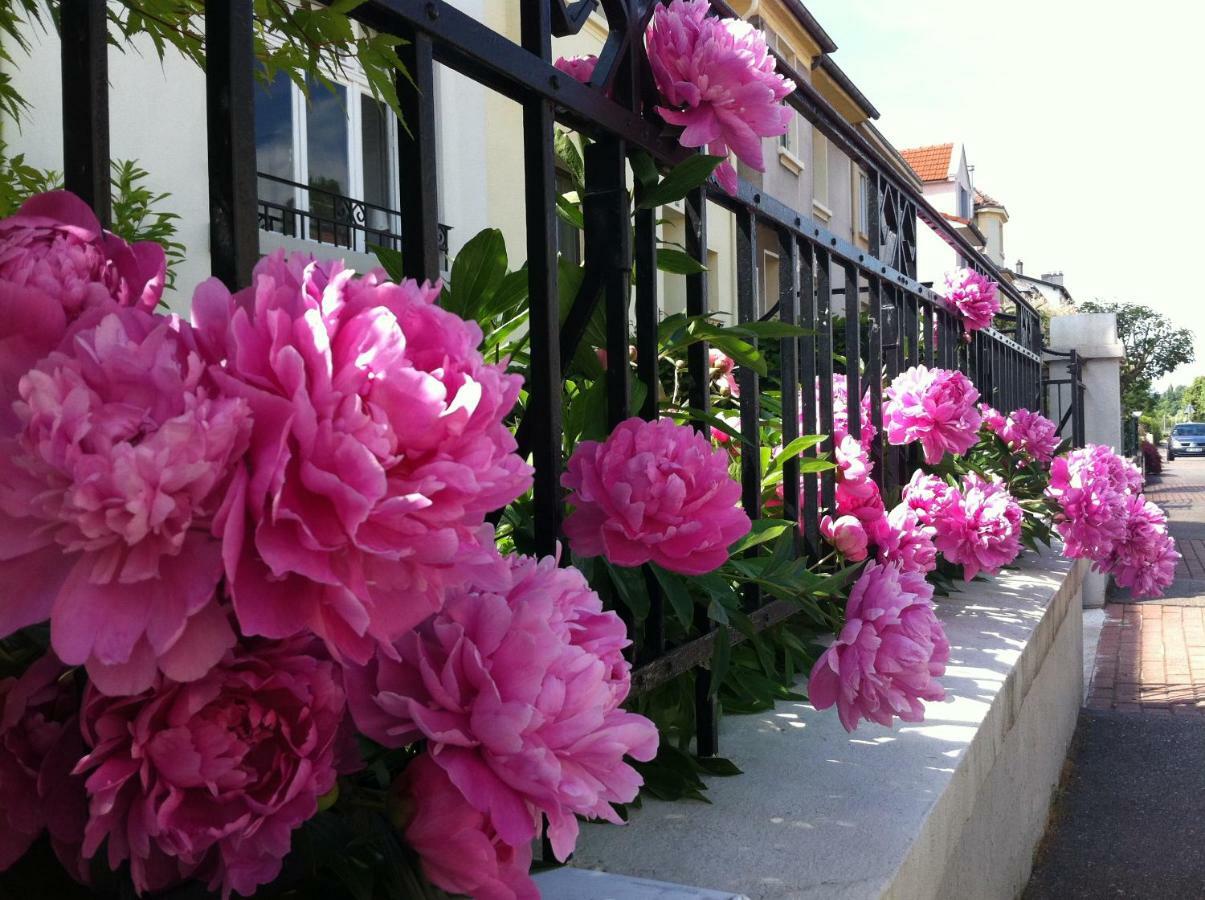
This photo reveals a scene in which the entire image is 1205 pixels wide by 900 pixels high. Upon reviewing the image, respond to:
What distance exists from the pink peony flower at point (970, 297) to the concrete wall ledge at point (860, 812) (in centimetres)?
166

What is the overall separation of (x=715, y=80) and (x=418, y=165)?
575 mm

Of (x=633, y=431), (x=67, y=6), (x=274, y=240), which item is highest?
(x=274, y=240)

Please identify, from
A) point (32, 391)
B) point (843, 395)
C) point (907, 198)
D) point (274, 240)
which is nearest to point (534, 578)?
point (32, 391)

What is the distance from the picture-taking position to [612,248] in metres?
1.48

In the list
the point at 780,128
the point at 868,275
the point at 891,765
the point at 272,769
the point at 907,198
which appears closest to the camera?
the point at 272,769

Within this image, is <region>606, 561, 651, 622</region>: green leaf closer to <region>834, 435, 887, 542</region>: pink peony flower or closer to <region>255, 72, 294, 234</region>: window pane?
<region>834, 435, 887, 542</region>: pink peony flower

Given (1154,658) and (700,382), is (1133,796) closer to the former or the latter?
(700,382)

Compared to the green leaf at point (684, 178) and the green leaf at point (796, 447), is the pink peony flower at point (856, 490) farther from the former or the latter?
the green leaf at point (684, 178)

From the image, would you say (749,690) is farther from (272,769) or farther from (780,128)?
(272,769)

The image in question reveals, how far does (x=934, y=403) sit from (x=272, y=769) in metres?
2.46

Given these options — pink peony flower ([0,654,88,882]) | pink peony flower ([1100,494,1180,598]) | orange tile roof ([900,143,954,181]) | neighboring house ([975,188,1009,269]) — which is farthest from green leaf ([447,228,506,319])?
neighboring house ([975,188,1009,269])

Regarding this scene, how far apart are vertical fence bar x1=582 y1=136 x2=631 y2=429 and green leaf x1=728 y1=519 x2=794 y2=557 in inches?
10.0

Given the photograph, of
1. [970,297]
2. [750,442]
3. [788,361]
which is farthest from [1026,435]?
[750,442]

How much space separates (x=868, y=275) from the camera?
122 inches
